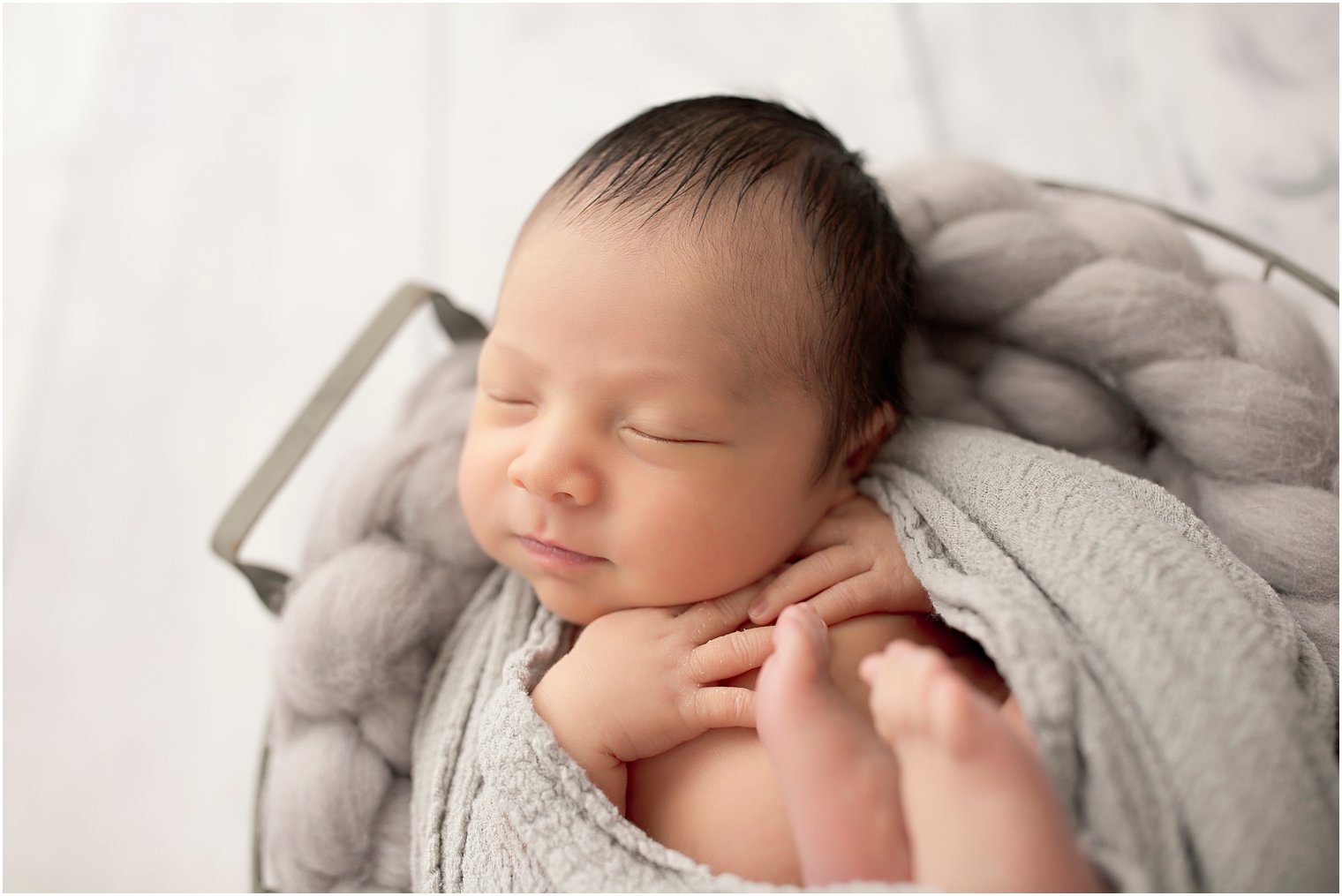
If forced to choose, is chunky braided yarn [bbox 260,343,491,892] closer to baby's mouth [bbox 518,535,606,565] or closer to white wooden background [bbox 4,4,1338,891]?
Answer: baby's mouth [bbox 518,535,606,565]

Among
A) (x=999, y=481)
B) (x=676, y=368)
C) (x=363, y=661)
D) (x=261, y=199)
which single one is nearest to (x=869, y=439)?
(x=999, y=481)

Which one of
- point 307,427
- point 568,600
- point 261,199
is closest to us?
point 568,600

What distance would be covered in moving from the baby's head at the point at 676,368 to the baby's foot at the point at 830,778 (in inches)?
7.1

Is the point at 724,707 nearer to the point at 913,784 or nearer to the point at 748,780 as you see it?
the point at 748,780

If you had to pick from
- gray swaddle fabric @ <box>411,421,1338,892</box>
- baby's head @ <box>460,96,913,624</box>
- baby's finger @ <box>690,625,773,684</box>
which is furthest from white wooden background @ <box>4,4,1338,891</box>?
baby's finger @ <box>690,625,773,684</box>

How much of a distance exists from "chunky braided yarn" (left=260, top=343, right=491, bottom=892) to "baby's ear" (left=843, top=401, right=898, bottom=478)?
0.39m

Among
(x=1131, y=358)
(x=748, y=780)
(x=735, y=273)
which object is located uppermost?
(x=735, y=273)

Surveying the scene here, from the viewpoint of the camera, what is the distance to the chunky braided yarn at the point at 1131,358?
0.97 m

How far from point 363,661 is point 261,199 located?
999 mm

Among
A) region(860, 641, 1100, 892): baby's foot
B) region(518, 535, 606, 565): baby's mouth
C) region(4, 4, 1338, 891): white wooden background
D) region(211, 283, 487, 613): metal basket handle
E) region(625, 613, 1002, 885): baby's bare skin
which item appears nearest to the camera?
region(860, 641, 1100, 892): baby's foot

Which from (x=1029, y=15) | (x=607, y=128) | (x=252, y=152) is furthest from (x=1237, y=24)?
(x=252, y=152)

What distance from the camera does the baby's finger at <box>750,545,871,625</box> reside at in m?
0.90

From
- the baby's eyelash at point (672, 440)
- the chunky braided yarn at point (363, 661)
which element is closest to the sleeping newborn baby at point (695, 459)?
the baby's eyelash at point (672, 440)

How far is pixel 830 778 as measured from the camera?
2.27 ft
